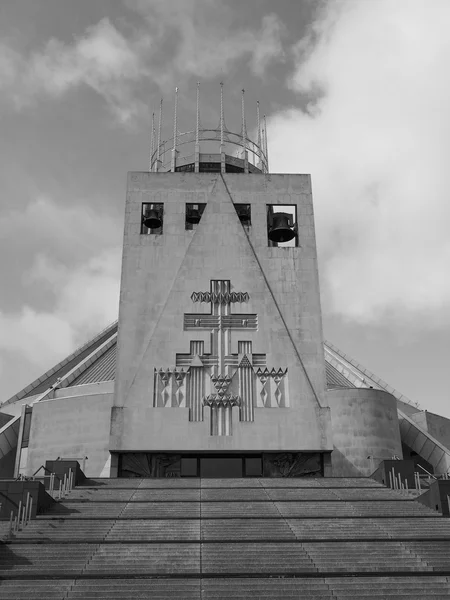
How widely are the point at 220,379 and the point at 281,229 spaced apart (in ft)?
22.4

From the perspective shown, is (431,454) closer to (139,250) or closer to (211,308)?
(211,308)

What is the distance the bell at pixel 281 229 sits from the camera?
83.5 feet

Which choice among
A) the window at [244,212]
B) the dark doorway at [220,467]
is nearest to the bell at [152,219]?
the window at [244,212]

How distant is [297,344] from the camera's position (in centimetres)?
2336

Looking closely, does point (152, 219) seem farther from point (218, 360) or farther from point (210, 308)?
point (218, 360)

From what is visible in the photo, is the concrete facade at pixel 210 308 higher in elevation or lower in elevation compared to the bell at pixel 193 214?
lower

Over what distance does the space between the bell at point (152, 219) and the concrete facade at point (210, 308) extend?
0.40 m

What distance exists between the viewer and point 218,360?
22.6 meters

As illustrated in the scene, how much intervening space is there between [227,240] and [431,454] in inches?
627

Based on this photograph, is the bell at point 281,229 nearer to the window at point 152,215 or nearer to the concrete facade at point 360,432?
the window at point 152,215

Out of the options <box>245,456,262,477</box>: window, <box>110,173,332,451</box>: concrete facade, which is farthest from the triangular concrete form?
<box>245,456,262,477</box>: window

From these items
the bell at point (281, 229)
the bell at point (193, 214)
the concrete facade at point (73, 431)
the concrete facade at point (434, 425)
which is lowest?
the concrete facade at point (73, 431)

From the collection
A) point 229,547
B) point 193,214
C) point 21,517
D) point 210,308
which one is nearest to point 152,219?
point 193,214

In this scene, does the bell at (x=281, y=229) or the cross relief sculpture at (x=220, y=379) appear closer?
the cross relief sculpture at (x=220, y=379)
